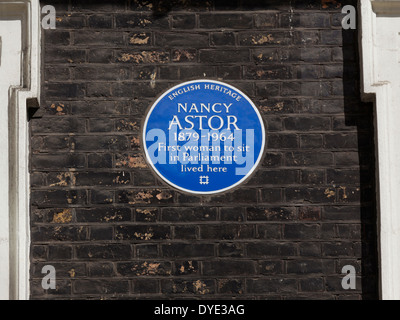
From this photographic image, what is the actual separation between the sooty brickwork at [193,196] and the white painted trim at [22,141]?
11cm

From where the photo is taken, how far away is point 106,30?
4.91m

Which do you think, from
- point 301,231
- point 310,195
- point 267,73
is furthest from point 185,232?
point 267,73

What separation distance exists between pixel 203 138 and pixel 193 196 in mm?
428

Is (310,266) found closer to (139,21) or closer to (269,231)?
(269,231)

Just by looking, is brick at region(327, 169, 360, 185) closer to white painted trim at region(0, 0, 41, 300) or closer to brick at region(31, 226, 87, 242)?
brick at region(31, 226, 87, 242)

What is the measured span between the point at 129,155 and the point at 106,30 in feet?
3.11

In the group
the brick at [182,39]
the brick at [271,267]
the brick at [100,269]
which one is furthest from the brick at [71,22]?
the brick at [271,267]

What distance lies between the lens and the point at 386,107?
476cm

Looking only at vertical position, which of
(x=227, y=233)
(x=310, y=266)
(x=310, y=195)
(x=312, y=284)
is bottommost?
(x=312, y=284)

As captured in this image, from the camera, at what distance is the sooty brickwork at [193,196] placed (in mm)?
4770
